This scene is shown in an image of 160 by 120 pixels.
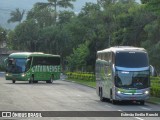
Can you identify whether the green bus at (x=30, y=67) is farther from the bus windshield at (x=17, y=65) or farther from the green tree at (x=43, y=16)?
the green tree at (x=43, y=16)

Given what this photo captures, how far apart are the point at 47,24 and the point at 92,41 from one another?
45.7 meters

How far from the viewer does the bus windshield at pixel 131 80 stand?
30250 mm

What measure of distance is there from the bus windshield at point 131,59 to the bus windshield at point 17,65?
31.8 meters

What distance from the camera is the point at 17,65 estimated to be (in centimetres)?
6147

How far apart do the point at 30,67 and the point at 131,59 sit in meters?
32.2

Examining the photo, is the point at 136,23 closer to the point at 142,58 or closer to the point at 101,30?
the point at 101,30

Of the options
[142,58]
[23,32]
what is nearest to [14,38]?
[23,32]

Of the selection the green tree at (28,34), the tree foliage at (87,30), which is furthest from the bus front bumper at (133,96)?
the green tree at (28,34)

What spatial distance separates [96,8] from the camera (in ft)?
362

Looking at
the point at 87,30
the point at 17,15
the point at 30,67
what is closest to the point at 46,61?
the point at 30,67

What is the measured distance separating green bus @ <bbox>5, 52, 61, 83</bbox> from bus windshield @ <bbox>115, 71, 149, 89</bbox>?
32.1 meters

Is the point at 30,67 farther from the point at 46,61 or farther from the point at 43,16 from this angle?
the point at 43,16

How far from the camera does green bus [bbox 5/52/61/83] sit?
61438 mm

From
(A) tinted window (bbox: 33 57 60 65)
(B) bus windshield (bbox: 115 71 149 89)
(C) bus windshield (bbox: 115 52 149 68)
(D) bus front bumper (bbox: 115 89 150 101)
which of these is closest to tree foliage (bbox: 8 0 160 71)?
(A) tinted window (bbox: 33 57 60 65)
